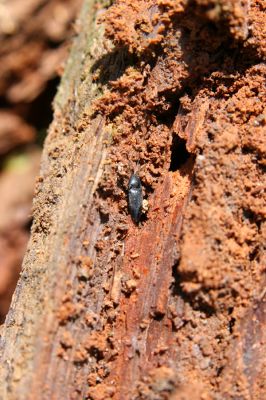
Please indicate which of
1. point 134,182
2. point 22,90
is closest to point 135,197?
point 134,182

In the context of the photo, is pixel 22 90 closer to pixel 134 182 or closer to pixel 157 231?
pixel 134 182

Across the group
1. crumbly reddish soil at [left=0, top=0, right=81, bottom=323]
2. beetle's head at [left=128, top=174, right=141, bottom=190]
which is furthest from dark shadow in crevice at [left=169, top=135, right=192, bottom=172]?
crumbly reddish soil at [left=0, top=0, right=81, bottom=323]

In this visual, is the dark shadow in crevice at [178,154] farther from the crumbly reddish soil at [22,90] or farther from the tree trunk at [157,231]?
the crumbly reddish soil at [22,90]

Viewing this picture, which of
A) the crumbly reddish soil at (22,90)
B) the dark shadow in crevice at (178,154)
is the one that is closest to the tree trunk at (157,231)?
the dark shadow in crevice at (178,154)

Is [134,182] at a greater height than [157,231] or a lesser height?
greater

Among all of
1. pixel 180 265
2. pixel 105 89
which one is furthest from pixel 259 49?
pixel 180 265

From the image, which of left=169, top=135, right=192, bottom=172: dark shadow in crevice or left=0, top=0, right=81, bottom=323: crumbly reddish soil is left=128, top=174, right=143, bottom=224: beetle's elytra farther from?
left=0, top=0, right=81, bottom=323: crumbly reddish soil

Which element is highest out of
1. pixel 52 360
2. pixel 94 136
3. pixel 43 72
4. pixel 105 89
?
pixel 43 72

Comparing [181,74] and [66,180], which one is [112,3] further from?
[66,180]
